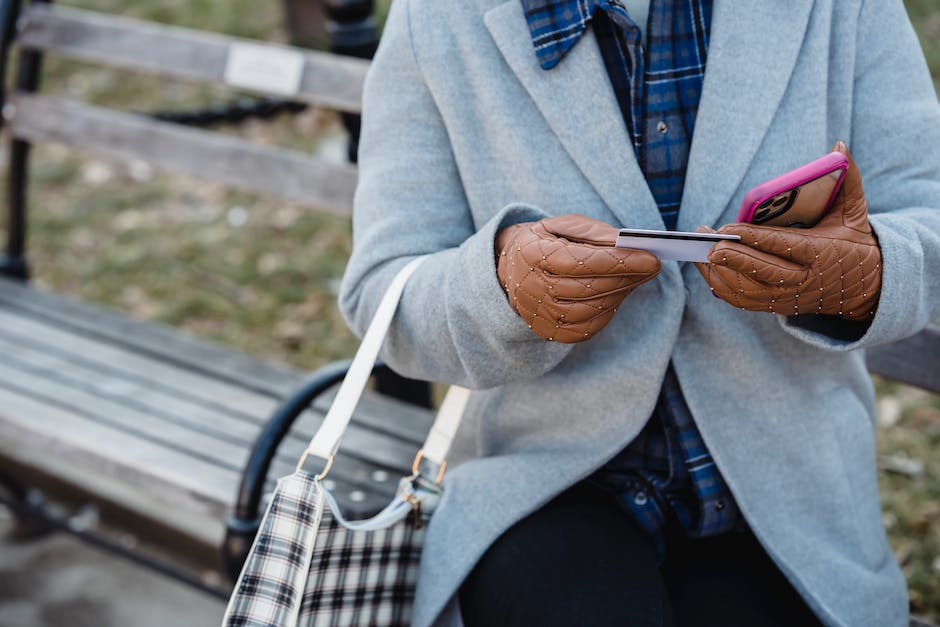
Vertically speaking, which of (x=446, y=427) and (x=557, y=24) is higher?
(x=557, y=24)

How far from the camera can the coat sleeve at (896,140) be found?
1.55 m

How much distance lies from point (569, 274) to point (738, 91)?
44cm

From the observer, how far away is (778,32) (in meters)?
1.57

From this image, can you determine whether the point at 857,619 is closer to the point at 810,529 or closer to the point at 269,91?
the point at 810,529

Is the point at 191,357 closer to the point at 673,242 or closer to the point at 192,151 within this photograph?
the point at 192,151

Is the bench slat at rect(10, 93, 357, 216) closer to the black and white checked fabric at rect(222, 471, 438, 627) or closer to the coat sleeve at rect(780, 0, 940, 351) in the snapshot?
the black and white checked fabric at rect(222, 471, 438, 627)

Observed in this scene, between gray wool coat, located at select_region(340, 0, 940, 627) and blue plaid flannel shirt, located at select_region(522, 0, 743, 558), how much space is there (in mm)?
40

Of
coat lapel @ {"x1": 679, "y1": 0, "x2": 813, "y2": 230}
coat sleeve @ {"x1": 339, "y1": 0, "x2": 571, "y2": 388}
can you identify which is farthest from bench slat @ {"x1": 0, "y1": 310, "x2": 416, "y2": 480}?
coat lapel @ {"x1": 679, "y1": 0, "x2": 813, "y2": 230}

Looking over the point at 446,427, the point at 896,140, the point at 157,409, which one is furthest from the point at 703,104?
the point at 157,409

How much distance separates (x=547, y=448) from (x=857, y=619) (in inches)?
22.0

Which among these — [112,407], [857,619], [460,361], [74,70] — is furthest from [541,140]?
[74,70]

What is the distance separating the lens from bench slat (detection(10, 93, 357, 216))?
2.71 meters

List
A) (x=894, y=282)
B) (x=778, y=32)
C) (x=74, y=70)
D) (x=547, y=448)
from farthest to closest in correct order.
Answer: (x=74, y=70), (x=547, y=448), (x=778, y=32), (x=894, y=282)

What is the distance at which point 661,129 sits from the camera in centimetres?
160
